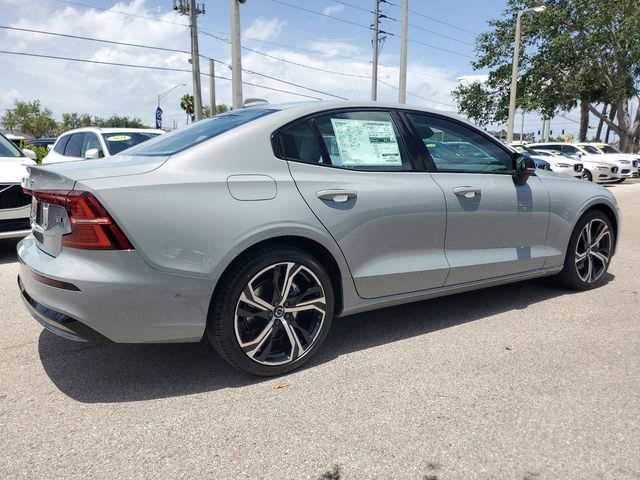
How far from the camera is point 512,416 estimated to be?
2629mm

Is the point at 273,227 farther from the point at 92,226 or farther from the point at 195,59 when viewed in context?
the point at 195,59

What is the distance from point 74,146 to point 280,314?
7.91m

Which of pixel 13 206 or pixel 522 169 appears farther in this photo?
pixel 13 206

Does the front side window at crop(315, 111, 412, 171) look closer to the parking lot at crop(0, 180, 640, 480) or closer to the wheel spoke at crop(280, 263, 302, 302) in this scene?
the wheel spoke at crop(280, 263, 302, 302)

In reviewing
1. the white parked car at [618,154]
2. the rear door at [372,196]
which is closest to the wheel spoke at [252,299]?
the rear door at [372,196]

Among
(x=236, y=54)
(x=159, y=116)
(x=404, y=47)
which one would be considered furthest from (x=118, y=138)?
(x=159, y=116)

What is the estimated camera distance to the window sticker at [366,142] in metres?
3.36

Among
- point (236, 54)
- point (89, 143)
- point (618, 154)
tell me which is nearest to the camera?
point (89, 143)

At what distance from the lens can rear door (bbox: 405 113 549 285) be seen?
369 centimetres

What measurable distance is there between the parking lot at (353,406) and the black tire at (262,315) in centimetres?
14

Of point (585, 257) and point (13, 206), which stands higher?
point (13, 206)

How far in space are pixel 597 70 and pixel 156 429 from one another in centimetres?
3238

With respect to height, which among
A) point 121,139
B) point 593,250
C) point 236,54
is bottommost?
point 593,250

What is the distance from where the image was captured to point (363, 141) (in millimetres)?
3438
